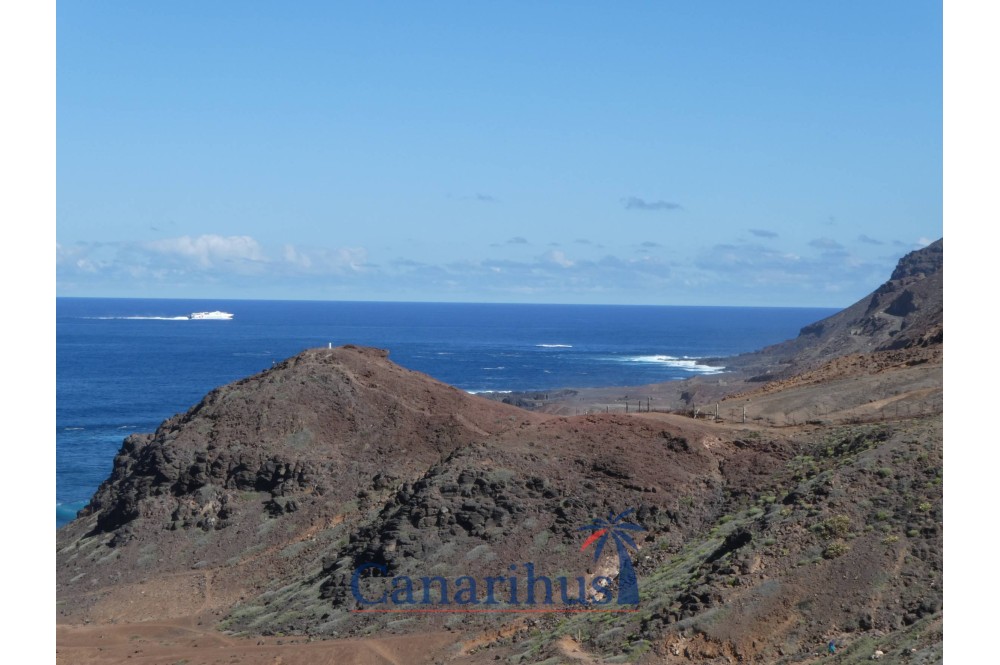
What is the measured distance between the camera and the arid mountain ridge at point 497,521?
100ft

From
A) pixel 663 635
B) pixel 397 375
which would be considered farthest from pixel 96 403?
pixel 663 635

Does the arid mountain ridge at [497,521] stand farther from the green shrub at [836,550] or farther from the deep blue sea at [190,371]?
the deep blue sea at [190,371]

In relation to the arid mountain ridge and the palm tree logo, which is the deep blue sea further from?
the palm tree logo

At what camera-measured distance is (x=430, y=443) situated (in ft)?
161

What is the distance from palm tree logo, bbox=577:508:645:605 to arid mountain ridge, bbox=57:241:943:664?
338mm

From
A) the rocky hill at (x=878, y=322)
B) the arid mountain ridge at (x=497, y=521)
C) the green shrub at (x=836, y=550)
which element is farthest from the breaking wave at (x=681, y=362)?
the green shrub at (x=836, y=550)

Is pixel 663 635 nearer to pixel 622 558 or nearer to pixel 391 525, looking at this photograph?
pixel 622 558

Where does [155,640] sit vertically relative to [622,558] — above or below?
below

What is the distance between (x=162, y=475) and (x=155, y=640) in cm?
1168

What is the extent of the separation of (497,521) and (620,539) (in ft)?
15.9

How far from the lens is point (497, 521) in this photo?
39844mm

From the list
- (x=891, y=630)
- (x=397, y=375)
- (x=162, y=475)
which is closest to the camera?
(x=891, y=630)

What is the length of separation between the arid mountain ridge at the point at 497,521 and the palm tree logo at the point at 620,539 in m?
0.34
